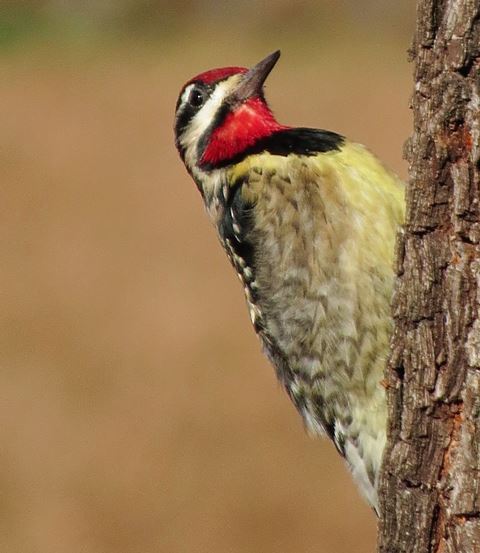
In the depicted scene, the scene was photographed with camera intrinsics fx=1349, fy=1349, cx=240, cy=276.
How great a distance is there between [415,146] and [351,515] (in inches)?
217

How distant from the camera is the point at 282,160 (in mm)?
4457

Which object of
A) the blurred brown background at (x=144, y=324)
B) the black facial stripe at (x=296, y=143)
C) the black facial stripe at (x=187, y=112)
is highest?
the black facial stripe at (x=187, y=112)

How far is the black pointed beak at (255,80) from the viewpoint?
15.9 ft

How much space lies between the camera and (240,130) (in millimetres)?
4750

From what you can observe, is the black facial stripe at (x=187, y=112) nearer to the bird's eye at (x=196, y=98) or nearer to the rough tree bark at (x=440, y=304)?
the bird's eye at (x=196, y=98)

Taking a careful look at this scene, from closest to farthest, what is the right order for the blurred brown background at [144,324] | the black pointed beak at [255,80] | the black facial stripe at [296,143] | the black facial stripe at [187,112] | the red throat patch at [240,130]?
the black facial stripe at [296,143] → the red throat patch at [240,130] → the black pointed beak at [255,80] → the black facial stripe at [187,112] → the blurred brown background at [144,324]

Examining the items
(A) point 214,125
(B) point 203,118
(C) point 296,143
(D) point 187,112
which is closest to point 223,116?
(A) point 214,125

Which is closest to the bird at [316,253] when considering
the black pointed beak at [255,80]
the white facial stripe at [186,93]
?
the black pointed beak at [255,80]

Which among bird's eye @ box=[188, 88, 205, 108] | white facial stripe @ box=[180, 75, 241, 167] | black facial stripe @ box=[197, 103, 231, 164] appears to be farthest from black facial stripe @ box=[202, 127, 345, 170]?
bird's eye @ box=[188, 88, 205, 108]

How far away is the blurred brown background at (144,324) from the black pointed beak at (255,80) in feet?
13.1

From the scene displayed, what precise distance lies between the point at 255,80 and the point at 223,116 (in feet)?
0.58

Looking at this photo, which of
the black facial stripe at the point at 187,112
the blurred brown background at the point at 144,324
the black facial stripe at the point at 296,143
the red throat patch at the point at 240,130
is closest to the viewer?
the black facial stripe at the point at 296,143

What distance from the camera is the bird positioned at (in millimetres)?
4238

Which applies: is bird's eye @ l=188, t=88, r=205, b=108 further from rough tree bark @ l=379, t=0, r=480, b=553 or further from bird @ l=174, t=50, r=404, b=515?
rough tree bark @ l=379, t=0, r=480, b=553
